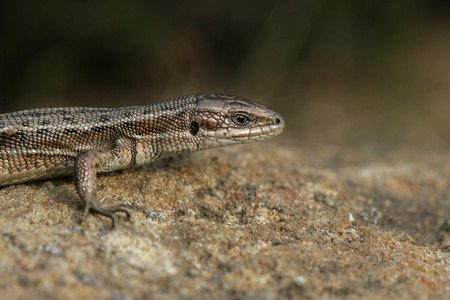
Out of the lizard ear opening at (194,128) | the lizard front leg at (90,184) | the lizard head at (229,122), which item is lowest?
the lizard front leg at (90,184)

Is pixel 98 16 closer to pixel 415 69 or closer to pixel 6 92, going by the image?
pixel 6 92

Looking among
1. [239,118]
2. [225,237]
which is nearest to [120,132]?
[239,118]

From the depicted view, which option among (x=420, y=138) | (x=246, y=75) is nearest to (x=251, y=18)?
(x=246, y=75)

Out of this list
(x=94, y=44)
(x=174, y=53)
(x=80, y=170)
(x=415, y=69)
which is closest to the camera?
(x=80, y=170)

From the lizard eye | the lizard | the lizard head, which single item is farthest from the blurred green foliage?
the lizard eye

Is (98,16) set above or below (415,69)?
below

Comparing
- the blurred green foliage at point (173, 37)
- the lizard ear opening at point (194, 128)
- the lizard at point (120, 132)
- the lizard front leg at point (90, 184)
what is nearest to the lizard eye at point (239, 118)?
the lizard at point (120, 132)

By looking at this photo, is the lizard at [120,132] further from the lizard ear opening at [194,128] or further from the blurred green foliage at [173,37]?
the blurred green foliage at [173,37]
